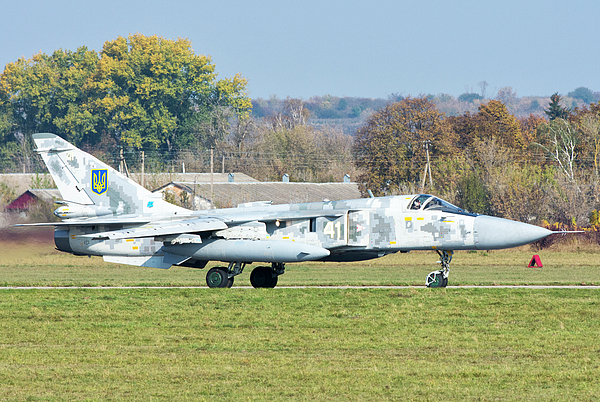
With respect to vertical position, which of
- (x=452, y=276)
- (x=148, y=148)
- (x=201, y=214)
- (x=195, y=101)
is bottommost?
(x=452, y=276)

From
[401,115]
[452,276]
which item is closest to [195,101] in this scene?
[401,115]

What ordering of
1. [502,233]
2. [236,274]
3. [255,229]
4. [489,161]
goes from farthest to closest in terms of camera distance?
[489,161] → [236,274] → [255,229] → [502,233]

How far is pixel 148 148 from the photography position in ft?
319

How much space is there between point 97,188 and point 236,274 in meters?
4.79

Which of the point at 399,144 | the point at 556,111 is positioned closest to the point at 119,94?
the point at 399,144

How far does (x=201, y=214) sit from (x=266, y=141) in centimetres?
7926

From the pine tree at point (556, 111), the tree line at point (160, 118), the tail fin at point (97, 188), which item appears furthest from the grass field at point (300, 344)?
the pine tree at point (556, 111)

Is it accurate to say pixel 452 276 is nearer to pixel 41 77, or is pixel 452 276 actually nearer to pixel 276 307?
pixel 276 307

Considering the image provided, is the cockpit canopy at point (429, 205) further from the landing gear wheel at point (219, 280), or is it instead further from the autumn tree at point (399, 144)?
the autumn tree at point (399, 144)

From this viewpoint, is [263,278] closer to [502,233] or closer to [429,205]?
[429,205]

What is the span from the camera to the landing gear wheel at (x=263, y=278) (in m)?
20.9

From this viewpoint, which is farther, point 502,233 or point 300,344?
point 502,233

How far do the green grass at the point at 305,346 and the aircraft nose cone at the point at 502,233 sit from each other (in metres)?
1.19

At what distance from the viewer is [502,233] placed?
18.6 metres
